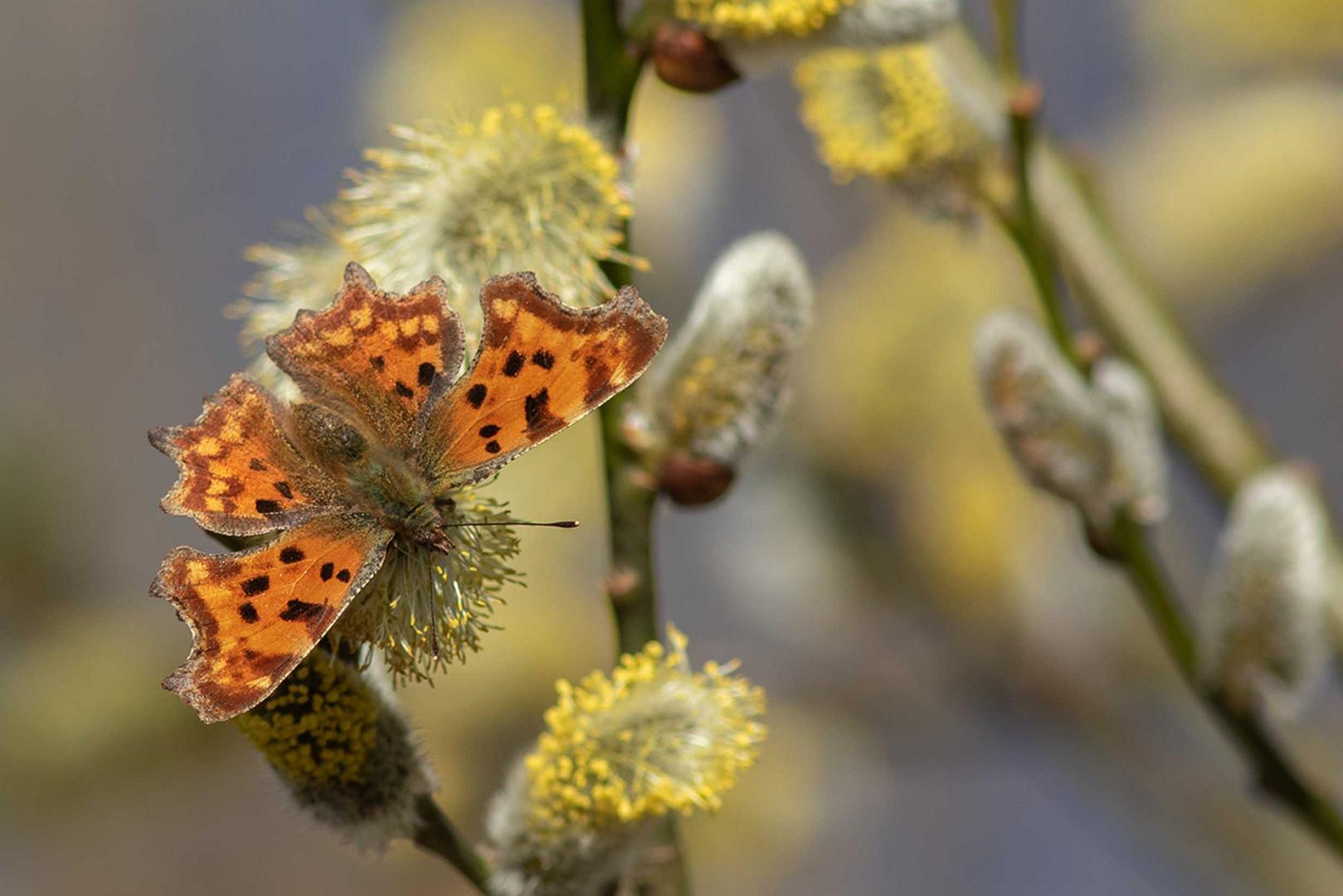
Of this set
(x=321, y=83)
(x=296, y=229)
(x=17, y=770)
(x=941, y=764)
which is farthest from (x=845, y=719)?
(x=321, y=83)

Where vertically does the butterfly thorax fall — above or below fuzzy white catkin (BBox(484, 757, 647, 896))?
above

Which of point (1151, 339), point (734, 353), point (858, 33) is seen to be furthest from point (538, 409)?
point (1151, 339)

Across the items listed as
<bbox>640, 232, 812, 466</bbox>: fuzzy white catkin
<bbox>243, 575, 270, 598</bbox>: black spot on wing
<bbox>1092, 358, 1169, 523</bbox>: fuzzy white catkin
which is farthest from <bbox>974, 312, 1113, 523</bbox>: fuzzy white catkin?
<bbox>243, 575, 270, 598</bbox>: black spot on wing

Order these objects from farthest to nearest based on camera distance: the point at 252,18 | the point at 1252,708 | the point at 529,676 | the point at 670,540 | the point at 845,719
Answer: the point at 252,18 → the point at 670,540 → the point at 845,719 → the point at 529,676 → the point at 1252,708

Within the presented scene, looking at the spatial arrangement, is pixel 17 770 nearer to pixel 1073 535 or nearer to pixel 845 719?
pixel 845 719

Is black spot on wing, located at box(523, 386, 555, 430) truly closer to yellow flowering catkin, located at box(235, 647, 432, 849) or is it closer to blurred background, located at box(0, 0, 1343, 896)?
yellow flowering catkin, located at box(235, 647, 432, 849)

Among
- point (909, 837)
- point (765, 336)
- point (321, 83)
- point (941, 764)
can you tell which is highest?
point (765, 336)

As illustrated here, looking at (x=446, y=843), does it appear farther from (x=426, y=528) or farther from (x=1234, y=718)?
(x=1234, y=718)
